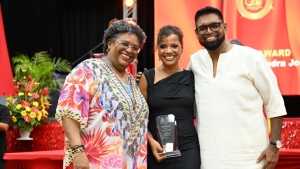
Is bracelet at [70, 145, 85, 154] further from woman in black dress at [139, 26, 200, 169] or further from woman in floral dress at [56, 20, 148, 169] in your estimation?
woman in black dress at [139, 26, 200, 169]

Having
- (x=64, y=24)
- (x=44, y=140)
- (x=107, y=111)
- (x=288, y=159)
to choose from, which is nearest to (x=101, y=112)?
(x=107, y=111)

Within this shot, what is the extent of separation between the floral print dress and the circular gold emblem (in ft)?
12.6

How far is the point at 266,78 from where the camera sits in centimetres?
268

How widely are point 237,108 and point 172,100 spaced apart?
373mm

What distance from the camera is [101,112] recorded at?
2.55m

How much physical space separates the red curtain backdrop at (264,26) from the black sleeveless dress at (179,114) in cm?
337

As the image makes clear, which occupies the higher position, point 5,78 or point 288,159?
point 5,78

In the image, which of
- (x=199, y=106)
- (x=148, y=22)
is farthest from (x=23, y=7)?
(x=199, y=106)

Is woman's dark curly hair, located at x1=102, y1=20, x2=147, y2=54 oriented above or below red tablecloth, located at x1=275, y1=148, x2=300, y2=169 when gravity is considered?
above

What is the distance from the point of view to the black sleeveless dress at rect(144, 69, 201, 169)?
2.84 metres

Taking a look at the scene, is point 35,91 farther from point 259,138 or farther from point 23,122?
point 259,138

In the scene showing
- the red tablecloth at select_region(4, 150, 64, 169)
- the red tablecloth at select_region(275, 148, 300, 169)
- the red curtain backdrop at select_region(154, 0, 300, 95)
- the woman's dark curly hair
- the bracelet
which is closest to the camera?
the bracelet

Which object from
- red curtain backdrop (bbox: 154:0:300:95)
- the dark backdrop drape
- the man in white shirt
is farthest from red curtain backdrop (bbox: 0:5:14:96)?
the man in white shirt

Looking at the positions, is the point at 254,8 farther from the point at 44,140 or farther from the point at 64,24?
the point at 64,24
